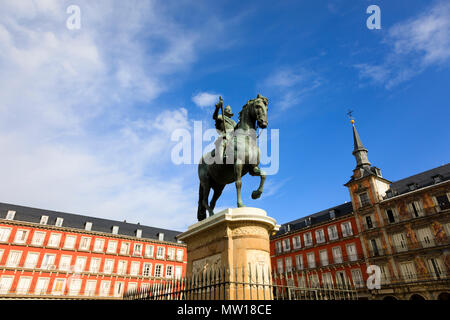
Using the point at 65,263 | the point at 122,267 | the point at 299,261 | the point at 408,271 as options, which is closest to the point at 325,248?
the point at 299,261

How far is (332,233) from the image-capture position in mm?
35781

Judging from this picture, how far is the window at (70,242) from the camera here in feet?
115

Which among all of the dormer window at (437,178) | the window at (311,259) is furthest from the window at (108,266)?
the dormer window at (437,178)

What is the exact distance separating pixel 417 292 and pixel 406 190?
36.1ft

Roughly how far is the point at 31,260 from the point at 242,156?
37916 mm

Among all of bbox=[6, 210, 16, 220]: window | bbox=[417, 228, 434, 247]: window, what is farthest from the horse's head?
bbox=[6, 210, 16, 220]: window

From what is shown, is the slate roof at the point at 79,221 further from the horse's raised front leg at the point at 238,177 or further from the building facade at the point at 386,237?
the horse's raised front leg at the point at 238,177

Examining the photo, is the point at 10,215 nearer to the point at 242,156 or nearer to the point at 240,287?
the point at 242,156

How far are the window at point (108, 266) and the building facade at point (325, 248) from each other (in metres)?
22.2

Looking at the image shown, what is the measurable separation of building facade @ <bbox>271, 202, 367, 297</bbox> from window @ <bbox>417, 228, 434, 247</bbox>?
21.3ft

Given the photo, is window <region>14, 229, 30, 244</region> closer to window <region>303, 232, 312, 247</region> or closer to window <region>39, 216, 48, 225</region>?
window <region>39, 216, 48, 225</region>

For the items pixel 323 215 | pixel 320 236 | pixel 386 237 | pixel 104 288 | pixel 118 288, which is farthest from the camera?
→ pixel 323 215
